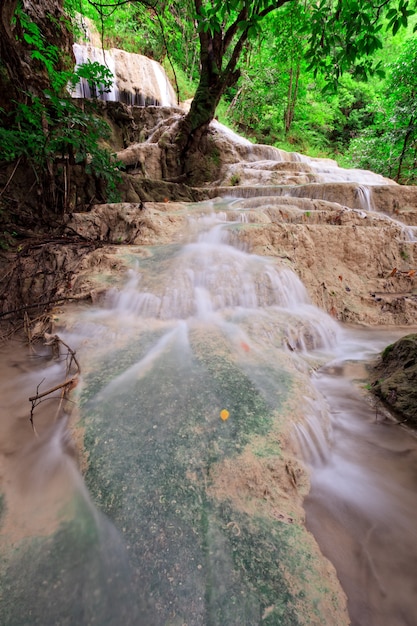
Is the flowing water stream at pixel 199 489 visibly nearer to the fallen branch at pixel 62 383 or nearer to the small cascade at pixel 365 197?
the fallen branch at pixel 62 383

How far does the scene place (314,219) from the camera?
4.68 metres

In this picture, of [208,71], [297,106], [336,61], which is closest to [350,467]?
[336,61]

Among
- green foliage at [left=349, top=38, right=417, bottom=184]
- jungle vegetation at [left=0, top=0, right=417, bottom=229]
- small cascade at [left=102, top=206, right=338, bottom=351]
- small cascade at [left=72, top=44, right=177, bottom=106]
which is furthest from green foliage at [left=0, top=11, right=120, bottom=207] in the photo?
small cascade at [left=72, top=44, right=177, bottom=106]

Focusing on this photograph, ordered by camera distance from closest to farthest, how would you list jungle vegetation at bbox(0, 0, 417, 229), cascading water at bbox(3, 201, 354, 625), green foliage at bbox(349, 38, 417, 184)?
cascading water at bbox(3, 201, 354, 625)
jungle vegetation at bbox(0, 0, 417, 229)
green foliage at bbox(349, 38, 417, 184)

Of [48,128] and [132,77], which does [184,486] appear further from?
[132,77]

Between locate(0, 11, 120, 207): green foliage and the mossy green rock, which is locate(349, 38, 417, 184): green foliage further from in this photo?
the mossy green rock

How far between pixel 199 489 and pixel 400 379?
1.77m

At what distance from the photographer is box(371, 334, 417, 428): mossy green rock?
6.47 feet

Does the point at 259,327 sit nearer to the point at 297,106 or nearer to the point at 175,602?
the point at 175,602

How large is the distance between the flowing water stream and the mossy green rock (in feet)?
0.46

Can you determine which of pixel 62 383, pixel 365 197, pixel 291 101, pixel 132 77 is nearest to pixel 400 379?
pixel 62 383

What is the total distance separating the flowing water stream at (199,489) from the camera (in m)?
0.97

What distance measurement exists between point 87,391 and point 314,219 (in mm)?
4352

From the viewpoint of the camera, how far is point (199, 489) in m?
1.29
